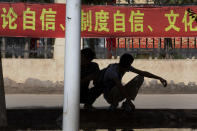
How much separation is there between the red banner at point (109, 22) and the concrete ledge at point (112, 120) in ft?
4.45

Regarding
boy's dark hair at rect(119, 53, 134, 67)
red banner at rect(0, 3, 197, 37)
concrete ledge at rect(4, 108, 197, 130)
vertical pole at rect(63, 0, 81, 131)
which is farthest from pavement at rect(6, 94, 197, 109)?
vertical pole at rect(63, 0, 81, 131)

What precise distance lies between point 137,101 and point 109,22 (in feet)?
15.7

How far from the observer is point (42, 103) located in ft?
36.4

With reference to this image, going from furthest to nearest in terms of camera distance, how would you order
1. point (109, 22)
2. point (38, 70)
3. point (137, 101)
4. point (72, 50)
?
point (38, 70)
point (137, 101)
point (109, 22)
point (72, 50)

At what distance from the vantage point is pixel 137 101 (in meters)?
11.9

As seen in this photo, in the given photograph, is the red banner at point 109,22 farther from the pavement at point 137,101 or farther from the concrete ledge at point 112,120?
the pavement at point 137,101

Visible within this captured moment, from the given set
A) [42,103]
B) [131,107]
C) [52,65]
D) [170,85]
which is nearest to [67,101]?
[131,107]

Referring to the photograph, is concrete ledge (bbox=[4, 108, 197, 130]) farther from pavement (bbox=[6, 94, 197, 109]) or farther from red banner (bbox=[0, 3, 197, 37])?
pavement (bbox=[6, 94, 197, 109])

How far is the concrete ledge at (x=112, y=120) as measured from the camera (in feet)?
21.4

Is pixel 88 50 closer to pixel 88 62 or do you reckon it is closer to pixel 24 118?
pixel 88 62

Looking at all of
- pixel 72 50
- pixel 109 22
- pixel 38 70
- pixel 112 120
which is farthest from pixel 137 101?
pixel 72 50

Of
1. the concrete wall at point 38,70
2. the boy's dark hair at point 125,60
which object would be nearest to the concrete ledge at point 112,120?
the boy's dark hair at point 125,60

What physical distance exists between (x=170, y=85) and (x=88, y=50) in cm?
746

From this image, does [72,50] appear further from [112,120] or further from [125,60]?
[112,120]
